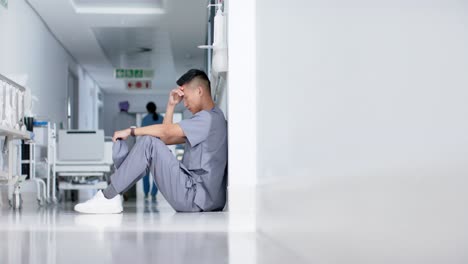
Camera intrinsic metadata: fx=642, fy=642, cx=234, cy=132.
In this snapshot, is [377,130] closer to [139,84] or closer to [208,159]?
[208,159]

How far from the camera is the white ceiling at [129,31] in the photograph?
8.59 metres

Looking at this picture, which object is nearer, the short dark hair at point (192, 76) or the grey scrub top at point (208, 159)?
the grey scrub top at point (208, 159)

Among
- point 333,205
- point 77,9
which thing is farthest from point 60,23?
point 333,205

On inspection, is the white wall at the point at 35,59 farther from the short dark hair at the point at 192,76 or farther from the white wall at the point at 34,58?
the short dark hair at the point at 192,76

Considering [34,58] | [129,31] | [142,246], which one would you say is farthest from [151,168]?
[129,31]

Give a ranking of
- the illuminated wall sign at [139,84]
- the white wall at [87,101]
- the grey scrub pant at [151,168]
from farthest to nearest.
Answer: the illuminated wall sign at [139,84], the white wall at [87,101], the grey scrub pant at [151,168]

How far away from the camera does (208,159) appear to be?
4004mm

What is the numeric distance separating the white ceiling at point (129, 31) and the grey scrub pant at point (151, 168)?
466 centimetres

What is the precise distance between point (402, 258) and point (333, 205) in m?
0.42

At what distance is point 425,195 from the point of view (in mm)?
563

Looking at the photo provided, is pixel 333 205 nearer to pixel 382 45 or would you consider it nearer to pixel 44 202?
pixel 382 45

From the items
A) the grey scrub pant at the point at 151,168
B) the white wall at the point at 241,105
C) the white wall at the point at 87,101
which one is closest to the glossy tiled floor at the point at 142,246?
the grey scrub pant at the point at 151,168

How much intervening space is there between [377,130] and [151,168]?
322 cm

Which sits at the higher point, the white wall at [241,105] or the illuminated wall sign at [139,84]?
the illuminated wall sign at [139,84]
